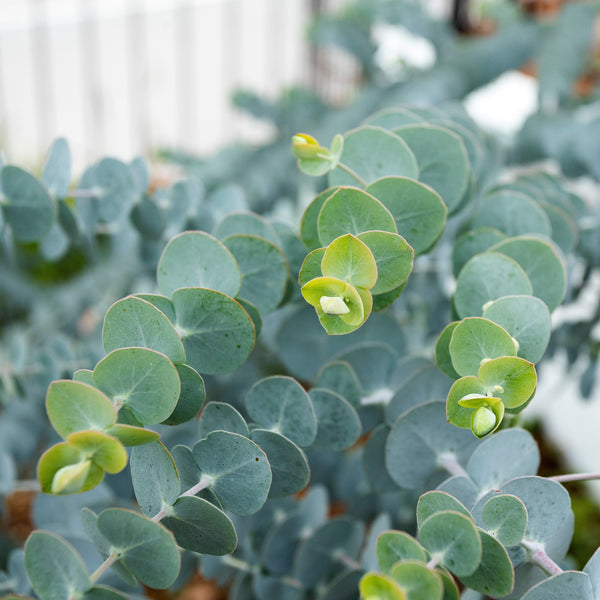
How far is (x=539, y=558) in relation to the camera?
0.52ft

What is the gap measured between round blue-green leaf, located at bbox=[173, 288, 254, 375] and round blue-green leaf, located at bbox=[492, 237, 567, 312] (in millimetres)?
82

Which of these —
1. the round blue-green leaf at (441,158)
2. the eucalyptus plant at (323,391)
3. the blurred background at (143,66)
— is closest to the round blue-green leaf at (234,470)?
the eucalyptus plant at (323,391)

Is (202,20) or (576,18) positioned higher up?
(576,18)

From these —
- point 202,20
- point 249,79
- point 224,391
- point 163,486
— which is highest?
point 163,486

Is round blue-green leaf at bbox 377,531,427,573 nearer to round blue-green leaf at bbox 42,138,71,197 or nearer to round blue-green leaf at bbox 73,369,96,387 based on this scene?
round blue-green leaf at bbox 73,369,96,387

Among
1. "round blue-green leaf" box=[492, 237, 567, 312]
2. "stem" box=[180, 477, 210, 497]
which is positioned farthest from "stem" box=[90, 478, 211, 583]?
"round blue-green leaf" box=[492, 237, 567, 312]

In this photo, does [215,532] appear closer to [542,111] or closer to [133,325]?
[133,325]

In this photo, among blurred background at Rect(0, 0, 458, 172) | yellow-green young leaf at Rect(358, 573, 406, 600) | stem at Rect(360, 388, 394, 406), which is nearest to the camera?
yellow-green young leaf at Rect(358, 573, 406, 600)

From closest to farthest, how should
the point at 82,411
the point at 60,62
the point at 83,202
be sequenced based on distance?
the point at 82,411, the point at 83,202, the point at 60,62

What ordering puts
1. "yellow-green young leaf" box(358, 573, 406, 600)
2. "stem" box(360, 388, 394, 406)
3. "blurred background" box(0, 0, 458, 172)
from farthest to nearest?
"blurred background" box(0, 0, 458, 172), "stem" box(360, 388, 394, 406), "yellow-green young leaf" box(358, 573, 406, 600)

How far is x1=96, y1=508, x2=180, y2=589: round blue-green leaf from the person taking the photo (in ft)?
0.45

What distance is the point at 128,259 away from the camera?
0.61m

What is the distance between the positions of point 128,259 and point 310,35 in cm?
32

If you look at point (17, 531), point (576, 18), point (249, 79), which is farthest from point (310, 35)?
point (249, 79)
